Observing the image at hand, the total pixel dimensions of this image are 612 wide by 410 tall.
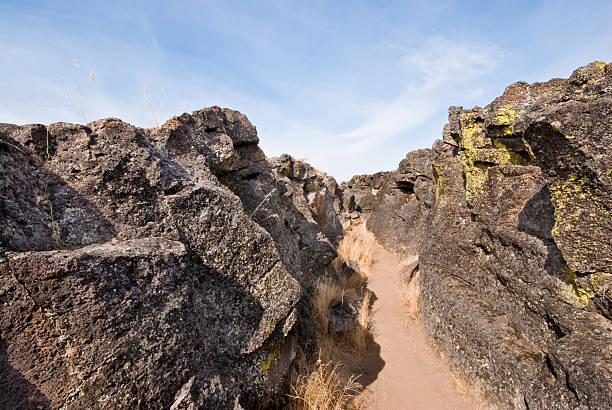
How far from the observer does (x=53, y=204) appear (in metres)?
2.32

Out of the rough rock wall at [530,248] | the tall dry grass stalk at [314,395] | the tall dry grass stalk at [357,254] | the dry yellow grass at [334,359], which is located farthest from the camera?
the tall dry grass stalk at [357,254]

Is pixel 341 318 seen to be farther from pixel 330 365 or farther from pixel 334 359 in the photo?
pixel 330 365

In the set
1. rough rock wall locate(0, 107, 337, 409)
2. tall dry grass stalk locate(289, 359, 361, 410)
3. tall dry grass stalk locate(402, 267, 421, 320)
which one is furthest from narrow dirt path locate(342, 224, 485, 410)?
rough rock wall locate(0, 107, 337, 409)

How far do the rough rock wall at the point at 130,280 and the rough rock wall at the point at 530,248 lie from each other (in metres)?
2.69

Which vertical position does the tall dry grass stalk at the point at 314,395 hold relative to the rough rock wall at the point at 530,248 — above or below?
below

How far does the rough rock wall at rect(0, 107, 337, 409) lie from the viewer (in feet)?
6.02

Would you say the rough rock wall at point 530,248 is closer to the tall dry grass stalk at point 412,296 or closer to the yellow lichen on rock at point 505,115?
the yellow lichen on rock at point 505,115

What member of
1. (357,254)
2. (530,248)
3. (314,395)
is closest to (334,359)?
(314,395)

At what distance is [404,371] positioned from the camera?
4.52 meters

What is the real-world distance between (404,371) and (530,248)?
256 cm

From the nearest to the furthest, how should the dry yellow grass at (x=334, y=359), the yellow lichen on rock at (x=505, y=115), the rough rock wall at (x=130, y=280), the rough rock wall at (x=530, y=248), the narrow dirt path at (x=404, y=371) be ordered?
the rough rock wall at (x=130, y=280), the rough rock wall at (x=530, y=248), the dry yellow grass at (x=334, y=359), the narrow dirt path at (x=404, y=371), the yellow lichen on rock at (x=505, y=115)

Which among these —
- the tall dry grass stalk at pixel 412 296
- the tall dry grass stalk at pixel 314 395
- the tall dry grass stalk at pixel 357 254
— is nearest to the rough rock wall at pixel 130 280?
the tall dry grass stalk at pixel 314 395

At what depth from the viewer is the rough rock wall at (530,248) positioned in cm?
287

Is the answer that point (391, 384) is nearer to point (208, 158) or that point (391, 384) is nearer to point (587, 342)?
point (587, 342)
